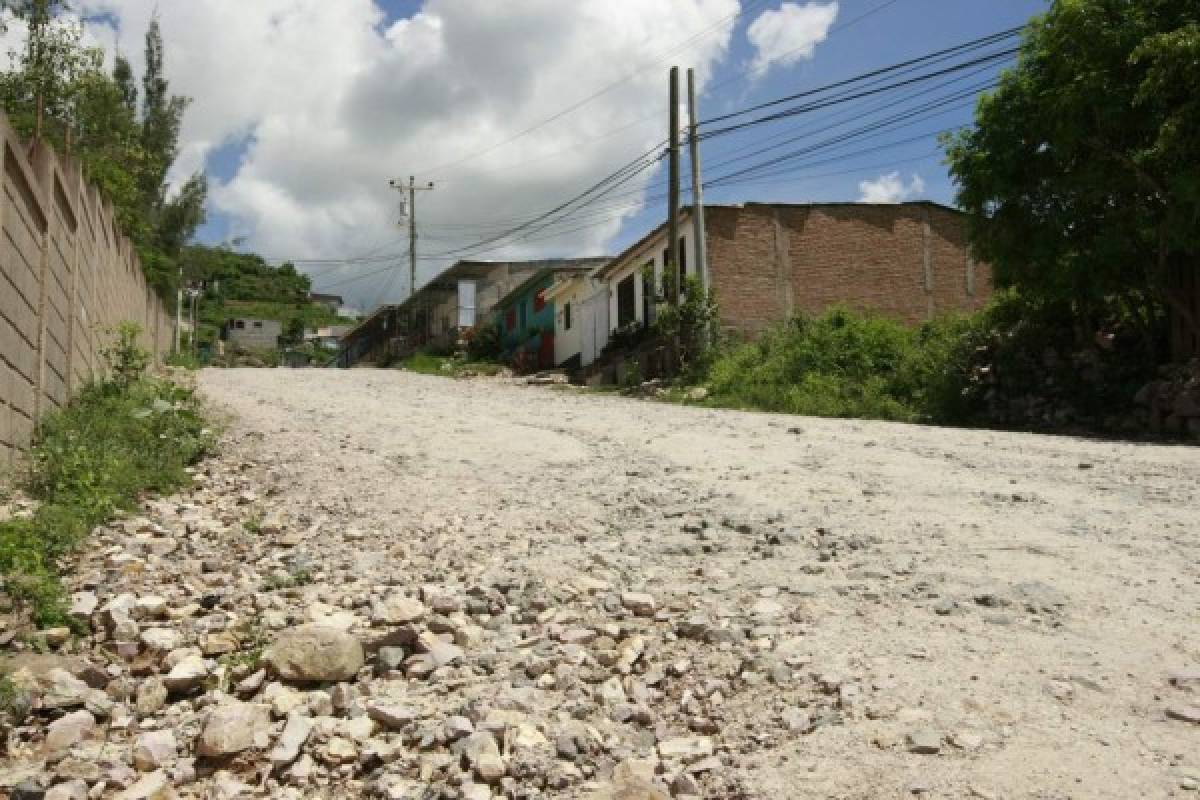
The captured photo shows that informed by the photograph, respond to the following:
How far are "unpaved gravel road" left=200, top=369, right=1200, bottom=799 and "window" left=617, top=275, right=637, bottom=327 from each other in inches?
633

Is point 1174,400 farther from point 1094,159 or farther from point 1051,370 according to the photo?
point 1094,159

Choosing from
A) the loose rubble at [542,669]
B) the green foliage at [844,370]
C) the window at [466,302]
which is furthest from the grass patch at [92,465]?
the window at [466,302]

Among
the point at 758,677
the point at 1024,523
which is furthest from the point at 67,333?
the point at 1024,523

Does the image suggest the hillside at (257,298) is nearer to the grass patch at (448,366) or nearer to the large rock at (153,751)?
the grass patch at (448,366)

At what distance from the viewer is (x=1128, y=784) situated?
2.71 m

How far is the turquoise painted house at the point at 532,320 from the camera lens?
103 feet

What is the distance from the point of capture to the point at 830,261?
75.7 feet

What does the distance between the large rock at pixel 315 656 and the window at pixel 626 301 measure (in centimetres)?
2180

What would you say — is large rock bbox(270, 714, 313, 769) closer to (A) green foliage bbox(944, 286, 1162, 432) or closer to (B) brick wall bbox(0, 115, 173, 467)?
(B) brick wall bbox(0, 115, 173, 467)

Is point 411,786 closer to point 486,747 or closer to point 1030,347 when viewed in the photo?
point 486,747

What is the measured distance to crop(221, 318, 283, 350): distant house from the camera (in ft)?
211

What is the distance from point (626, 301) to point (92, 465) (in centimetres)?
2087

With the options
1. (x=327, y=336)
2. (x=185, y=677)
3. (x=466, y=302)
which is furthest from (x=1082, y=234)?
(x=327, y=336)

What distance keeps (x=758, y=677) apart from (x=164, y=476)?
4.70 meters
